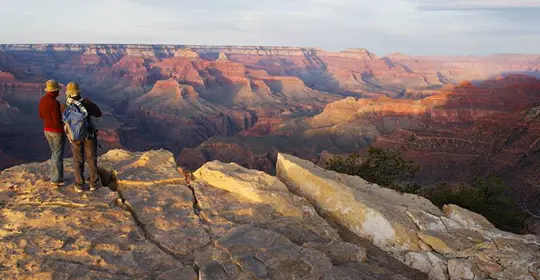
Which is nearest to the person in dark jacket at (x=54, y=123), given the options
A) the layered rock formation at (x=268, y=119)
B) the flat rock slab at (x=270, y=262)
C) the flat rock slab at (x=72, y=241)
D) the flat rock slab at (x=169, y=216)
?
the flat rock slab at (x=72, y=241)

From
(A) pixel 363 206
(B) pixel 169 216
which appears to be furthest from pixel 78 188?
(A) pixel 363 206

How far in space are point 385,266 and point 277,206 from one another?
226cm

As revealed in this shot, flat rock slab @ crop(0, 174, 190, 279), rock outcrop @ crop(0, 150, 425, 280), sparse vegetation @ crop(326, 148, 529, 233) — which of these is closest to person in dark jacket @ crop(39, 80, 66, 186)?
rock outcrop @ crop(0, 150, 425, 280)

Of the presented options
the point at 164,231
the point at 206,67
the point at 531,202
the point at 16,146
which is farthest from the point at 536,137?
the point at 206,67

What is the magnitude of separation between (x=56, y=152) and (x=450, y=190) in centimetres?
1651

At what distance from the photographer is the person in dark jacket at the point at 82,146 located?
696 cm

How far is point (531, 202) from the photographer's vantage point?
28.2 m

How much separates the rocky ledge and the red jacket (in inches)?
48.7

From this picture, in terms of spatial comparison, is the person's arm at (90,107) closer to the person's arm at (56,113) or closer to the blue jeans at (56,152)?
the person's arm at (56,113)

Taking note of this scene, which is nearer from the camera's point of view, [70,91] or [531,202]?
[70,91]

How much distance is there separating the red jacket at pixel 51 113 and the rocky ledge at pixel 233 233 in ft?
4.06

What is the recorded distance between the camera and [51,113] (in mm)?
6984

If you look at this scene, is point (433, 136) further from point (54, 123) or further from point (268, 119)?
point (268, 119)

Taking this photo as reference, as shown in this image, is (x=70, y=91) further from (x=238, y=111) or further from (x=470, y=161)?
(x=238, y=111)
